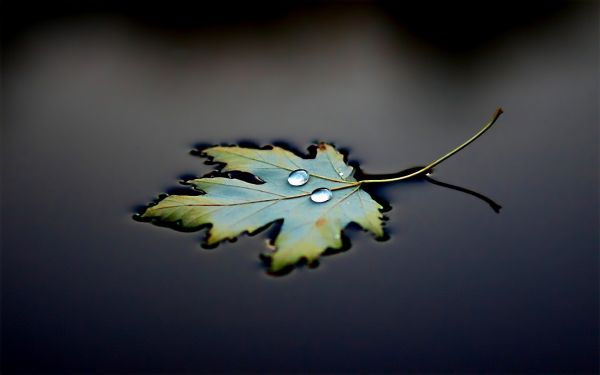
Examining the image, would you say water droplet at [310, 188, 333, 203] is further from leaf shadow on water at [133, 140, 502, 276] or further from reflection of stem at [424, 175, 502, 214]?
reflection of stem at [424, 175, 502, 214]

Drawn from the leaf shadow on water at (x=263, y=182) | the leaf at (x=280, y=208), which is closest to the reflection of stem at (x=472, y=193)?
the leaf shadow on water at (x=263, y=182)

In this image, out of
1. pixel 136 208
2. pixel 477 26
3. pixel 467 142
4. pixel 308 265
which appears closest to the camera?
pixel 308 265

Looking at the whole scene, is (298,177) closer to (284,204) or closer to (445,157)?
(284,204)

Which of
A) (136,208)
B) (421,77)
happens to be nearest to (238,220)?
(136,208)

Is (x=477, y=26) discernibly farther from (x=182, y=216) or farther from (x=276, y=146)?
(x=182, y=216)

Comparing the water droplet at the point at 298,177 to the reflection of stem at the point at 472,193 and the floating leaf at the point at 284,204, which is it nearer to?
the floating leaf at the point at 284,204

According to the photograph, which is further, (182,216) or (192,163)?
(192,163)

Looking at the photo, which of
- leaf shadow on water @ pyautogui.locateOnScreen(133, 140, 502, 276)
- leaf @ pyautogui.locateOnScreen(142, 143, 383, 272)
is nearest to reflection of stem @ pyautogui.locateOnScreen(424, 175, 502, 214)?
leaf shadow on water @ pyautogui.locateOnScreen(133, 140, 502, 276)

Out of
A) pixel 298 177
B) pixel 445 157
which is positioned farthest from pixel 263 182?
pixel 445 157
